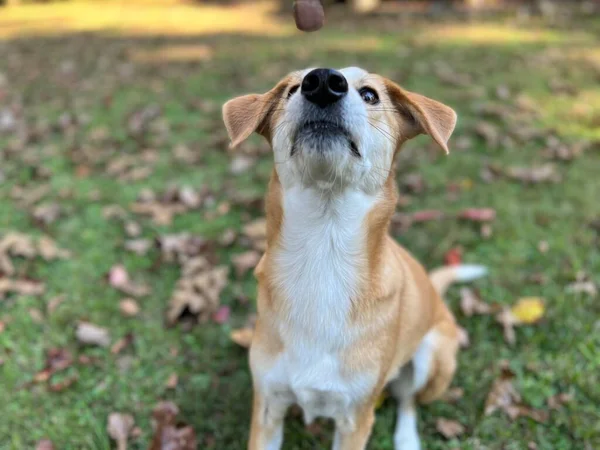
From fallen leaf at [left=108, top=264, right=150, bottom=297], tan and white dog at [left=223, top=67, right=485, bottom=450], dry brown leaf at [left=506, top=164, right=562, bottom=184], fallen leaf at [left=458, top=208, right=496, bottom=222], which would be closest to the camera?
tan and white dog at [left=223, top=67, right=485, bottom=450]

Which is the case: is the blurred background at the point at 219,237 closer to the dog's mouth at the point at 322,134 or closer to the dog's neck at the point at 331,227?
the dog's neck at the point at 331,227

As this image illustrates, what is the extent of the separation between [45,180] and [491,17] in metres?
8.82

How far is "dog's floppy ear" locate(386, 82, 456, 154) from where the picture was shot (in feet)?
6.67

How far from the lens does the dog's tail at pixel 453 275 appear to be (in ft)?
11.2

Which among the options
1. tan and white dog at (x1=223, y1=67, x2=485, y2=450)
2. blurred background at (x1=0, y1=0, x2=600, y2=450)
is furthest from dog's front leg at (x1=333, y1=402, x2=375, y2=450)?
blurred background at (x1=0, y1=0, x2=600, y2=450)

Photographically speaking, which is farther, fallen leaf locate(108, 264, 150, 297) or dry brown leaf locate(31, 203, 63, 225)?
dry brown leaf locate(31, 203, 63, 225)

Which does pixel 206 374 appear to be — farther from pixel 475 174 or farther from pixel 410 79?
pixel 410 79

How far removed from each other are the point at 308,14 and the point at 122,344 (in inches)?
91.4

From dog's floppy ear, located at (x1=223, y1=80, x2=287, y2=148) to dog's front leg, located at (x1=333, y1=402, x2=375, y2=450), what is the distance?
128 cm

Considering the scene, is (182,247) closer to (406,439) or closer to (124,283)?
(124,283)

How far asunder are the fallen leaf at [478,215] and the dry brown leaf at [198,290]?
202cm

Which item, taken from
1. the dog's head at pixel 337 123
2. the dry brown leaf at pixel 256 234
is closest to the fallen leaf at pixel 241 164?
the dry brown leaf at pixel 256 234

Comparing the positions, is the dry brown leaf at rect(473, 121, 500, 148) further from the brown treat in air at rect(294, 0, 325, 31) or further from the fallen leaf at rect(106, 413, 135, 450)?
the fallen leaf at rect(106, 413, 135, 450)

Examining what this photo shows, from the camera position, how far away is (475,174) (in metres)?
4.96
